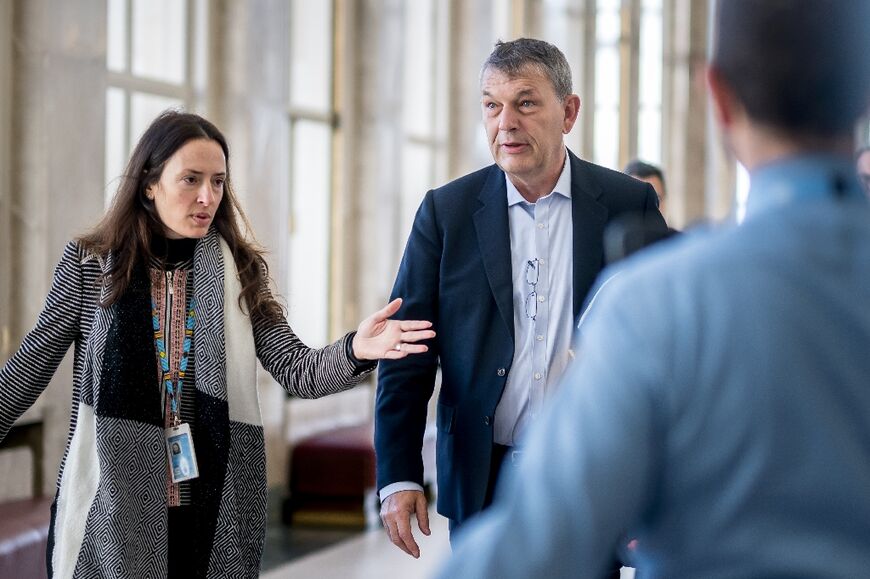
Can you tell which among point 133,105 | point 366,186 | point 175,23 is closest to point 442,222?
point 133,105

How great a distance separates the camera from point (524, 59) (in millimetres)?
3521

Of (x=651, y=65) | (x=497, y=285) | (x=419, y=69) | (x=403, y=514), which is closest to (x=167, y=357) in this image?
(x=403, y=514)

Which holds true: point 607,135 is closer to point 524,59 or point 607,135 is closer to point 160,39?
point 160,39

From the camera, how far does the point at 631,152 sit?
60.8 feet

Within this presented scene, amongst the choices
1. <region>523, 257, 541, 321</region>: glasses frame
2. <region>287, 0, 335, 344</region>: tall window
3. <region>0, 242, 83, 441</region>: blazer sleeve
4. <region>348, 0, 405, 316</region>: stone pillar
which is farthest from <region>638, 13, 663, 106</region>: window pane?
<region>0, 242, 83, 441</region>: blazer sleeve

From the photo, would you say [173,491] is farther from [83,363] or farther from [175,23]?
[175,23]

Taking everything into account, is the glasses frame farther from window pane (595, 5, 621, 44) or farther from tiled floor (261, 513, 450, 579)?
window pane (595, 5, 621, 44)

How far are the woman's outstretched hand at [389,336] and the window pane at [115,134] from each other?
4.58m

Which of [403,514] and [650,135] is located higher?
[650,135]

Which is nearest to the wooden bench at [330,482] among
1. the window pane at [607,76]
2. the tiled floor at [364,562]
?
the tiled floor at [364,562]

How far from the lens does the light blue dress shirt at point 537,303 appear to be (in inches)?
130

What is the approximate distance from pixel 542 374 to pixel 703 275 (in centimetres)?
228

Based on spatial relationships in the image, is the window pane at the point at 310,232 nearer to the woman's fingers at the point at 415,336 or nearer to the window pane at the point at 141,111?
the window pane at the point at 141,111

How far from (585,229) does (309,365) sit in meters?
0.82
